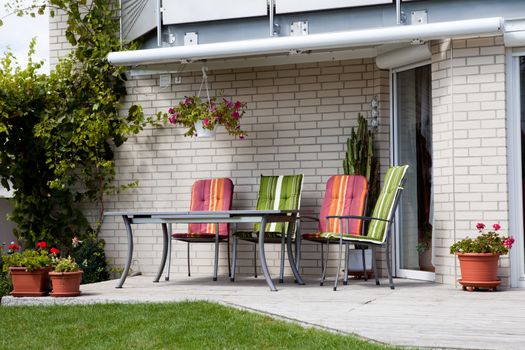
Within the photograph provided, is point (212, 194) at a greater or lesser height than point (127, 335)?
greater

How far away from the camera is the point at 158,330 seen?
5.32m

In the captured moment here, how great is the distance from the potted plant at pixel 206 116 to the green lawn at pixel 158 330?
2558mm

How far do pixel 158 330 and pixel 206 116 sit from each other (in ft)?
11.7

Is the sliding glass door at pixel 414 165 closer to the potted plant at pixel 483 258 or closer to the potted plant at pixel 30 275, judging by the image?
the potted plant at pixel 483 258

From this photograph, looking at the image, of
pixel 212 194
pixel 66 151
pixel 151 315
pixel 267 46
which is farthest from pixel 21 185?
pixel 151 315

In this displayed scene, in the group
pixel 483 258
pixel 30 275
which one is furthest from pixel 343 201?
pixel 30 275

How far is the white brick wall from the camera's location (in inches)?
293

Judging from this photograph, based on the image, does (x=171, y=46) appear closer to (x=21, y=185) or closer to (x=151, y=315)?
(x=21, y=185)

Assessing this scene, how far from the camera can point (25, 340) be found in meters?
5.39

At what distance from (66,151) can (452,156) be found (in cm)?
396

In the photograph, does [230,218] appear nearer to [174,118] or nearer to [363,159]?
[363,159]

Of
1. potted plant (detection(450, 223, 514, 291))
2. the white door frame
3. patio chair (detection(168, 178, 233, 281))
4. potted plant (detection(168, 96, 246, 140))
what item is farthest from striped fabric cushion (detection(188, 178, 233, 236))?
the white door frame

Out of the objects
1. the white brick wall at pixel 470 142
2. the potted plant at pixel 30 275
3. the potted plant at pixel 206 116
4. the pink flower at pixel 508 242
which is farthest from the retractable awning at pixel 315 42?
the potted plant at pixel 30 275

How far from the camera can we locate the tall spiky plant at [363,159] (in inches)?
331
